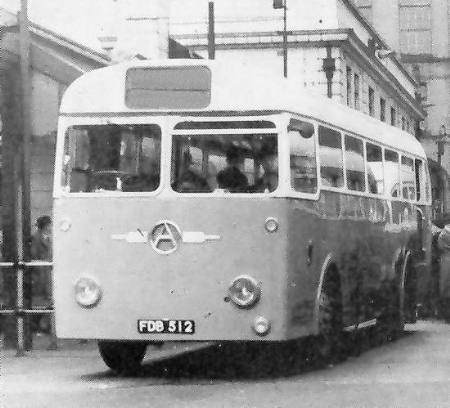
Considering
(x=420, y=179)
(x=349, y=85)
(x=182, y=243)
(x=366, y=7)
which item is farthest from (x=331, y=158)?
(x=366, y=7)

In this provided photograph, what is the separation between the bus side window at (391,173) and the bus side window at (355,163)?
4.48 feet

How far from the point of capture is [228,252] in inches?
463

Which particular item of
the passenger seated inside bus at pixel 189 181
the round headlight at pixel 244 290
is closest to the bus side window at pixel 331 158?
the passenger seated inside bus at pixel 189 181

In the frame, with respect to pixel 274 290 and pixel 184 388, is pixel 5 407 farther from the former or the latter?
pixel 274 290

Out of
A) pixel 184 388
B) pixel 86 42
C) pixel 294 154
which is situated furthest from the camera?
pixel 86 42

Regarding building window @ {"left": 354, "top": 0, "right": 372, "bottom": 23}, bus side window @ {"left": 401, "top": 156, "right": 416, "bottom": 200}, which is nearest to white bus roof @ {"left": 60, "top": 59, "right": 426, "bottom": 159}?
bus side window @ {"left": 401, "top": 156, "right": 416, "bottom": 200}

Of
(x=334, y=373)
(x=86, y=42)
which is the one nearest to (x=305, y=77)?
(x=86, y=42)

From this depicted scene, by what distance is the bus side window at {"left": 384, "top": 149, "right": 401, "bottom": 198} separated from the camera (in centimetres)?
1611

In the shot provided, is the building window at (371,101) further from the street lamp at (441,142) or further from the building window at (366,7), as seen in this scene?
the building window at (366,7)

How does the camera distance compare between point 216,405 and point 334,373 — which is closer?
point 216,405

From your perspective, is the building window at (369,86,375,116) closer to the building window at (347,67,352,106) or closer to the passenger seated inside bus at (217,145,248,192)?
the building window at (347,67,352,106)

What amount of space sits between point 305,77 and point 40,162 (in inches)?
951

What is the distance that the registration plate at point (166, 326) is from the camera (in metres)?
11.7

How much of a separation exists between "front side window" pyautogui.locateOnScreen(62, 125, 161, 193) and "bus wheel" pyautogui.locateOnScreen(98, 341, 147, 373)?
5.54 feet
